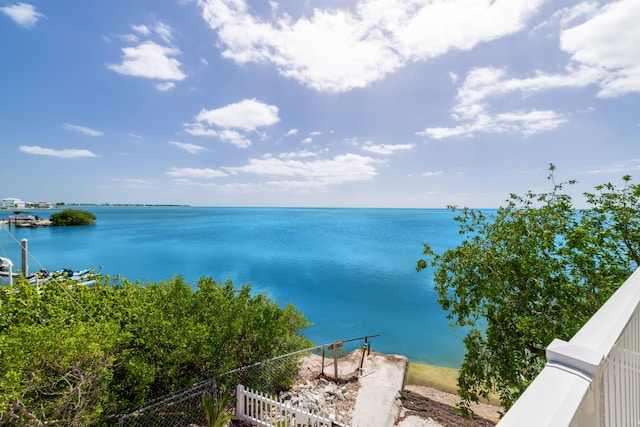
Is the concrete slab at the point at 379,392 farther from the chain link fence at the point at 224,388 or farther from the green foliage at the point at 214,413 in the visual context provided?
the green foliage at the point at 214,413

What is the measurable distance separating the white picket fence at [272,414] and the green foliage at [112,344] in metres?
0.84

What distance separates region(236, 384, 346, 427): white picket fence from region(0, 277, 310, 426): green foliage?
2.74ft

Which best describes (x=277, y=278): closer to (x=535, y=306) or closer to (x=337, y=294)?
(x=337, y=294)

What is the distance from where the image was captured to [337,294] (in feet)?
90.3

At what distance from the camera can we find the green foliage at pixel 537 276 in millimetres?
5086

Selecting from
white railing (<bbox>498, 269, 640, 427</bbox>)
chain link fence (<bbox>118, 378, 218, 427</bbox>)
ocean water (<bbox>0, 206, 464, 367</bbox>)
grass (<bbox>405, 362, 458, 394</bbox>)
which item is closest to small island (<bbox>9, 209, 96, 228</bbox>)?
ocean water (<bbox>0, 206, 464, 367</bbox>)

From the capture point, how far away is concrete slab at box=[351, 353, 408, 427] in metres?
7.58

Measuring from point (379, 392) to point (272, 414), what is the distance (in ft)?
13.1

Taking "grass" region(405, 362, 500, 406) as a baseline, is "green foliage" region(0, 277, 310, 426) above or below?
above

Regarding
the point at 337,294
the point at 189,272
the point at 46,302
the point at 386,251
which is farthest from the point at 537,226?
the point at 386,251

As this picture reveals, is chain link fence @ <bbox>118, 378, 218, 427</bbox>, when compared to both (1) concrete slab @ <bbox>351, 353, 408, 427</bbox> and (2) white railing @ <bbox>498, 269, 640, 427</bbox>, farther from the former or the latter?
(2) white railing @ <bbox>498, 269, 640, 427</bbox>

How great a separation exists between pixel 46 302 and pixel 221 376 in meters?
4.07

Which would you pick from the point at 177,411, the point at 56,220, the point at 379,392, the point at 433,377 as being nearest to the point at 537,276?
the point at 379,392

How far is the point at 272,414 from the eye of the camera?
620 cm
